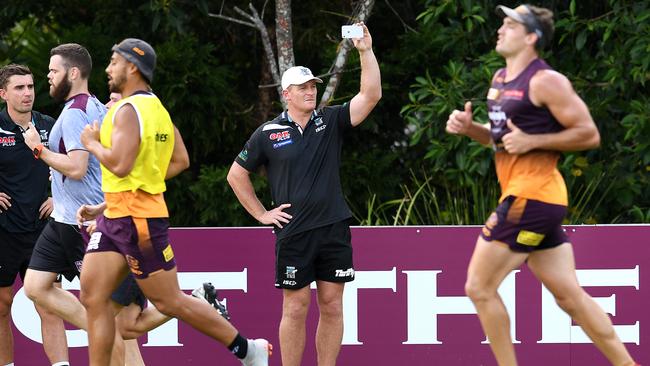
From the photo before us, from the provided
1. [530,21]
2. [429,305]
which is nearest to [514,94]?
[530,21]

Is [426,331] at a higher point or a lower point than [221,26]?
lower

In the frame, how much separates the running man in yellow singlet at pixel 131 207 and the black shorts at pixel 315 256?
110cm

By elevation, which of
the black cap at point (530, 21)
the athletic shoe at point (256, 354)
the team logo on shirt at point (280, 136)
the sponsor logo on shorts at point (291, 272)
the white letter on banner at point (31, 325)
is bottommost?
the white letter on banner at point (31, 325)

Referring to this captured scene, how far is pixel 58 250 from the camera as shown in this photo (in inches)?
317

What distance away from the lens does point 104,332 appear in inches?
282

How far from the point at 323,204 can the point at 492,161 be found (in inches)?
106

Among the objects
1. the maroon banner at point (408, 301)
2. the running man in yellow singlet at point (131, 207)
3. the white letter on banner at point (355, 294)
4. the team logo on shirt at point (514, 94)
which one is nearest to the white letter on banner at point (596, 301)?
the maroon banner at point (408, 301)

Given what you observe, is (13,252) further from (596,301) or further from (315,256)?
(596,301)

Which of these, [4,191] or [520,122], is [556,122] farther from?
[4,191]

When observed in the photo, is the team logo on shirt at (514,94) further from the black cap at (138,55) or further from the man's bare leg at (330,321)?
the man's bare leg at (330,321)

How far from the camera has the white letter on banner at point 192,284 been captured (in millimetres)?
9156

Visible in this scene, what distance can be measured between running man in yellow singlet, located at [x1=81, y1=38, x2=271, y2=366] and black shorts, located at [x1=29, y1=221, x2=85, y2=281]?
87 centimetres

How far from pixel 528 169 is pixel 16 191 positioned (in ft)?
12.1

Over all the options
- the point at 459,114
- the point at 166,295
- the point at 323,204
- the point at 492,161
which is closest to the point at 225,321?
the point at 166,295
